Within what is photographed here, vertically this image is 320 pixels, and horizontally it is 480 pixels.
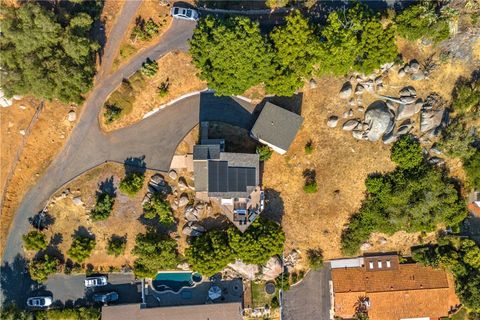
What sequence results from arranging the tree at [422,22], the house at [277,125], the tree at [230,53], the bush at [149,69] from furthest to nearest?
the bush at [149,69] < the house at [277,125] < the tree at [422,22] < the tree at [230,53]

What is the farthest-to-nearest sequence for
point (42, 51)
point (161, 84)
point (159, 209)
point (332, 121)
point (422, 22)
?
point (332, 121) < point (161, 84) < point (159, 209) < point (422, 22) < point (42, 51)

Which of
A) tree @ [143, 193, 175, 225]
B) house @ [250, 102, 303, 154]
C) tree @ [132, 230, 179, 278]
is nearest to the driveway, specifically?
tree @ [132, 230, 179, 278]

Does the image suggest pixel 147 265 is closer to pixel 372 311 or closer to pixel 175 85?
pixel 175 85

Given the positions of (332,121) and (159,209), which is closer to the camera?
(159,209)

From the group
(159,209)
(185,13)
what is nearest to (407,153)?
(159,209)

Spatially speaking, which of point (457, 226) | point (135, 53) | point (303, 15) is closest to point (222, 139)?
point (135, 53)

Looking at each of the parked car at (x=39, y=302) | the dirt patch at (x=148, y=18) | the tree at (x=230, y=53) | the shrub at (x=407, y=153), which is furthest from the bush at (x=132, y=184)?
the shrub at (x=407, y=153)

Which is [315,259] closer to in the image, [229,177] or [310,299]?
[310,299]

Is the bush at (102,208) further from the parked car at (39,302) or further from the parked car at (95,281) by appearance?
the parked car at (39,302)
